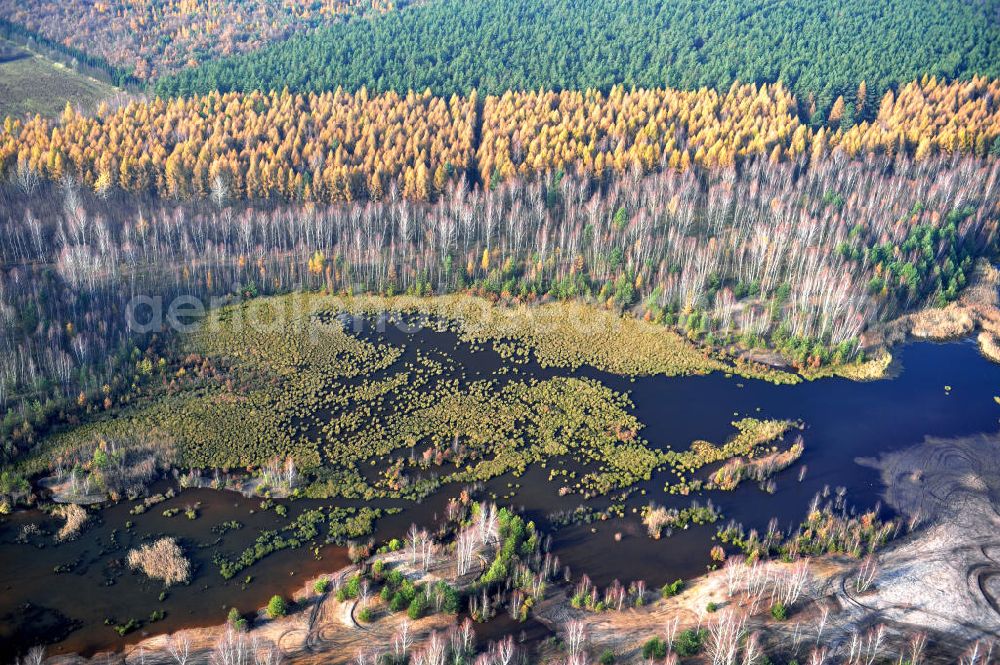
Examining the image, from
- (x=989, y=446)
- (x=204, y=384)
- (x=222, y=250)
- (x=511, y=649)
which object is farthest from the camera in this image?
(x=222, y=250)

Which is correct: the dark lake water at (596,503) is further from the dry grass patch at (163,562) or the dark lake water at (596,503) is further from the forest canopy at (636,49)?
the forest canopy at (636,49)

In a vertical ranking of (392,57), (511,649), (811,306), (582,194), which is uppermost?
(392,57)

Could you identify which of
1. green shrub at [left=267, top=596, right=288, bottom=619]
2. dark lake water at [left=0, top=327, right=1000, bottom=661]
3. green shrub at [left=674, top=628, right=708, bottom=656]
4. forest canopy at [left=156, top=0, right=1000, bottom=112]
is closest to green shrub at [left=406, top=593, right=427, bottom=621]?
dark lake water at [left=0, top=327, right=1000, bottom=661]

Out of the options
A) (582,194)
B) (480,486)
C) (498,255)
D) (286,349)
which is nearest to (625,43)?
(582,194)

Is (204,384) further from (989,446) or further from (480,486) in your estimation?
(989,446)

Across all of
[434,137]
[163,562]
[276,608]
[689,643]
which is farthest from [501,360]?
[434,137]

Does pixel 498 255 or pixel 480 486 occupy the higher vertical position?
pixel 498 255

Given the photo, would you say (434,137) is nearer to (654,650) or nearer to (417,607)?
(417,607)
